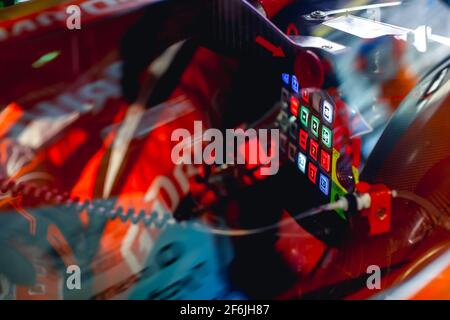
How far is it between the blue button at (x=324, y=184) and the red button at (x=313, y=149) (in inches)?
1.5

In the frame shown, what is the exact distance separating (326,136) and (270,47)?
190 mm

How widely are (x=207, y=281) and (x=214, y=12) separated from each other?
20.0 inches

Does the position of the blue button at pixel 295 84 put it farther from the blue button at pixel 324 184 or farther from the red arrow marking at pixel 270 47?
the blue button at pixel 324 184

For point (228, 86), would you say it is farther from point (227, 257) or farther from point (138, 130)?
point (227, 257)

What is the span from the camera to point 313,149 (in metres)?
1.39

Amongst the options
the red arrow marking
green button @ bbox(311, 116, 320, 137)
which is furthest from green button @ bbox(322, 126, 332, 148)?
the red arrow marking

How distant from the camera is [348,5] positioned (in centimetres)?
137

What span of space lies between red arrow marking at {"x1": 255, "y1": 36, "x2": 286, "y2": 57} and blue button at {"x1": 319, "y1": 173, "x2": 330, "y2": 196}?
0.24 meters

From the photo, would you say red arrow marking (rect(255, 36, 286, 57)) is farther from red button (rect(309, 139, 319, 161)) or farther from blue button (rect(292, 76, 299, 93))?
red button (rect(309, 139, 319, 161))

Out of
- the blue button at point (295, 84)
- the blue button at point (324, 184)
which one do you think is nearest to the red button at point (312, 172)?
the blue button at point (324, 184)

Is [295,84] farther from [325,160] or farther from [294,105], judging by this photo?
[325,160]

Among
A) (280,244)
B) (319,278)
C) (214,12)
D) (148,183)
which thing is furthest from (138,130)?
(319,278)
